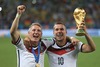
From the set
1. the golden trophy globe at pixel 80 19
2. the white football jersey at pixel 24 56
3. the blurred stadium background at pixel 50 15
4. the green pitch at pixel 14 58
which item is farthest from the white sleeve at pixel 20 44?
the blurred stadium background at pixel 50 15

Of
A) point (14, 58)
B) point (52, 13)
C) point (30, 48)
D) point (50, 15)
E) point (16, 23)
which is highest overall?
point (16, 23)

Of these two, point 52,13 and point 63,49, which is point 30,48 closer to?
point 63,49

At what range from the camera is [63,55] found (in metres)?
5.64

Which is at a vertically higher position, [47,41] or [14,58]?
[47,41]

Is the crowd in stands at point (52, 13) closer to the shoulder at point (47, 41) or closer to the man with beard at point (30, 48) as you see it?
the shoulder at point (47, 41)

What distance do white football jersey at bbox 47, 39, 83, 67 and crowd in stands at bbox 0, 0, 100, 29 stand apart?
1415 centimetres

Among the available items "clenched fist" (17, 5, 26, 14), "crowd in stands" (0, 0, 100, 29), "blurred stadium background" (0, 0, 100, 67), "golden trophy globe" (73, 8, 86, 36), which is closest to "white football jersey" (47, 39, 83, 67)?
"golden trophy globe" (73, 8, 86, 36)

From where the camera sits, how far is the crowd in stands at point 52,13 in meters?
20.4

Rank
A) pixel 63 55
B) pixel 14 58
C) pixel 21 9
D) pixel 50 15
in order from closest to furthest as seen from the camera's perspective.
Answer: pixel 21 9, pixel 63 55, pixel 14 58, pixel 50 15

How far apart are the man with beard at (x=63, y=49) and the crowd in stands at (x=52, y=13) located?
14.2 meters

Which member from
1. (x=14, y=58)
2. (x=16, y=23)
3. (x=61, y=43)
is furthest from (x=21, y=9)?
(x=14, y=58)

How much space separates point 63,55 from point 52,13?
16.0m

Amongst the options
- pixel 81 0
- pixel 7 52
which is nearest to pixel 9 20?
pixel 81 0

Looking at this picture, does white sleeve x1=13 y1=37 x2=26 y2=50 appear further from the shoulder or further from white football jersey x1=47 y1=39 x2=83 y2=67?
white football jersey x1=47 y1=39 x2=83 y2=67
